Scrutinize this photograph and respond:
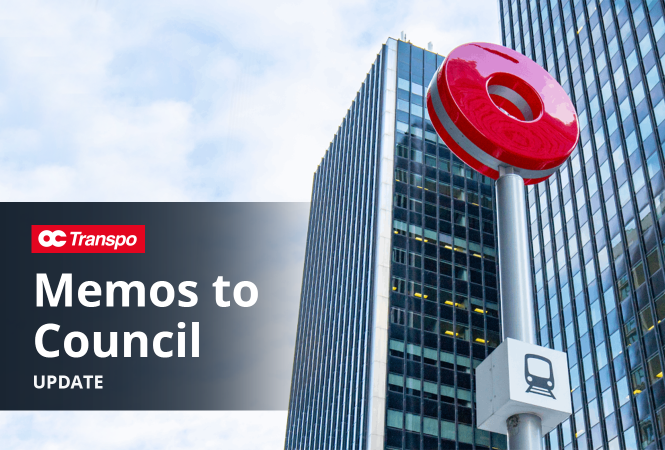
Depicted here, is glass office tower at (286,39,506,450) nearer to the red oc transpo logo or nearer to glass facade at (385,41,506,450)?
glass facade at (385,41,506,450)

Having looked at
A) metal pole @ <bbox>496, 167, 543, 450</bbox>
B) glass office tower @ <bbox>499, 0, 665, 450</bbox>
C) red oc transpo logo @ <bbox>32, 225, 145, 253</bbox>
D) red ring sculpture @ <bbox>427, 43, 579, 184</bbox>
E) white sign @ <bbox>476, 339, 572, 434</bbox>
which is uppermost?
glass office tower @ <bbox>499, 0, 665, 450</bbox>

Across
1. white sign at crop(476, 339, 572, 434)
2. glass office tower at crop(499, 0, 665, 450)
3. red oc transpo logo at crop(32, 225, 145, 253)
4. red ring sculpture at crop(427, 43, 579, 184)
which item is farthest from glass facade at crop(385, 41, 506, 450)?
white sign at crop(476, 339, 572, 434)

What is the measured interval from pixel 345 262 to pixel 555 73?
28.4m

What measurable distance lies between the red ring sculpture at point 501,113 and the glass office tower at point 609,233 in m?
39.3

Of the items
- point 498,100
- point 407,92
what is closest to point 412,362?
point 407,92

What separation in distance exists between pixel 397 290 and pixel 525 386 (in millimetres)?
63599

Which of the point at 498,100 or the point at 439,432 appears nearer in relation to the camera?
the point at 498,100

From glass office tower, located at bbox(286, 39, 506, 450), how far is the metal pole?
54295mm

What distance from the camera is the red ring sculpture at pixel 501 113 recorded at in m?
7.47

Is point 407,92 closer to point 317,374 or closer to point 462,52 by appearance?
point 317,374

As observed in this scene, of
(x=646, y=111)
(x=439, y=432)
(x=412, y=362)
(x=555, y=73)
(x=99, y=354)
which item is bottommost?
(x=99, y=354)

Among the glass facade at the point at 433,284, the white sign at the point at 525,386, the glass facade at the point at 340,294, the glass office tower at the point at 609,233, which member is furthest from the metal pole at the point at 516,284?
the glass facade at the point at 433,284

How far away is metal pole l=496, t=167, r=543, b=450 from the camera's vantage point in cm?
600

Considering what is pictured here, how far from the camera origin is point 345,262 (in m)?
80.7
